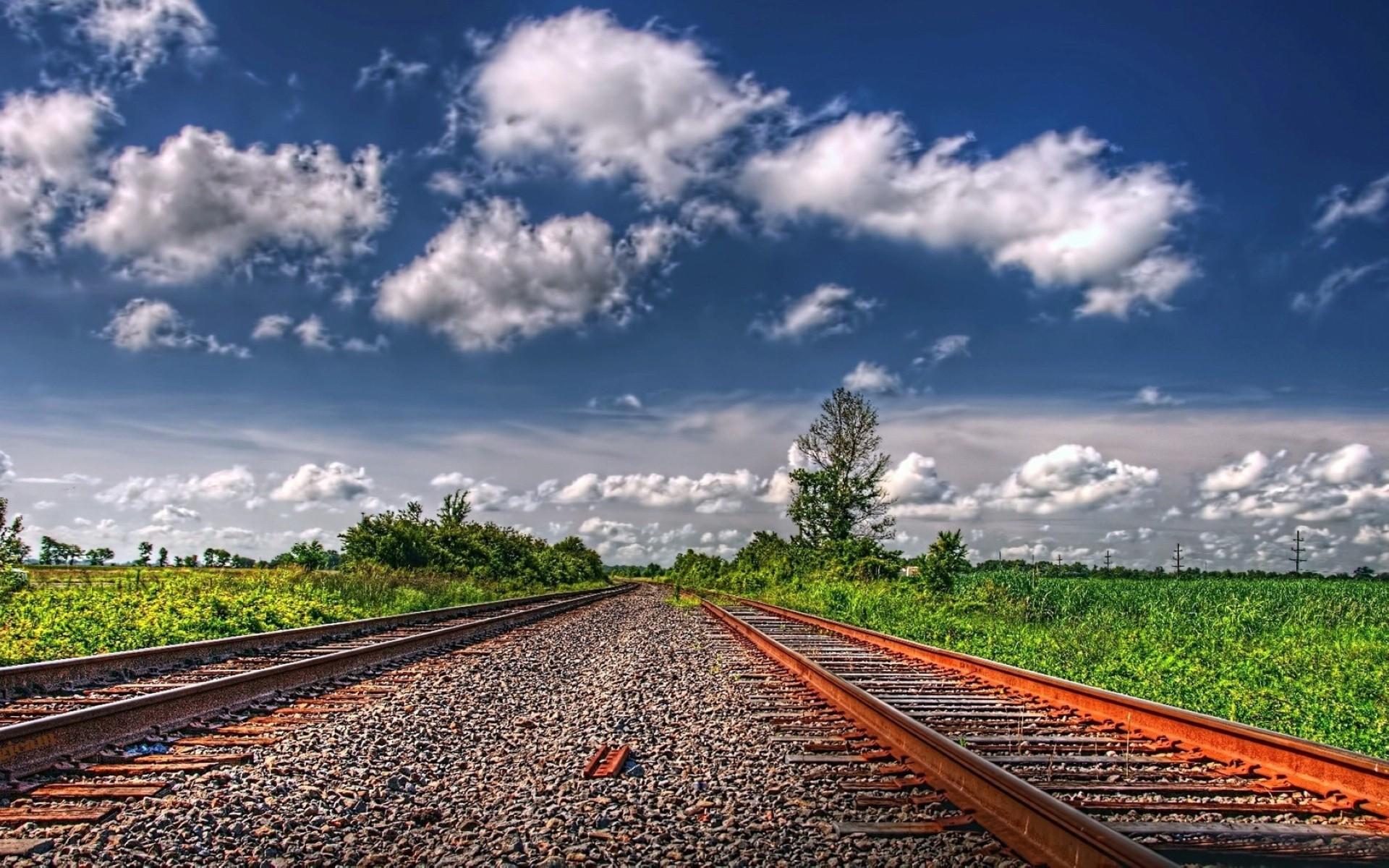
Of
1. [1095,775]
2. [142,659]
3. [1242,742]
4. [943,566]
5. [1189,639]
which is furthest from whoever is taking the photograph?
[943,566]

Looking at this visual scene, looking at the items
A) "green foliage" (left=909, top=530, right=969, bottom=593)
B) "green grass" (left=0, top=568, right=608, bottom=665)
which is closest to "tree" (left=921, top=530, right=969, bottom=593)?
"green foliage" (left=909, top=530, right=969, bottom=593)

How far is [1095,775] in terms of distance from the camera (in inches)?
198

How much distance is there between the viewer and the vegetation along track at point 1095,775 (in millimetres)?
3758

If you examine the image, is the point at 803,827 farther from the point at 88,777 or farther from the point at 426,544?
the point at 426,544

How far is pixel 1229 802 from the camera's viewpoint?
4.49 meters

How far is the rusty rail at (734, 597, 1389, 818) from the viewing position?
175 inches

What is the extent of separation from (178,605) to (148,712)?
954cm

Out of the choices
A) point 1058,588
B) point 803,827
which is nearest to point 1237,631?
point 1058,588

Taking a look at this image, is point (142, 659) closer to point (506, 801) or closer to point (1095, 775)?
point (506, 801)

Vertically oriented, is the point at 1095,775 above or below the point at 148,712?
above

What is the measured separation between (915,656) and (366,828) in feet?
27.0

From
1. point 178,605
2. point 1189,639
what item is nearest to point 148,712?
point 178,605

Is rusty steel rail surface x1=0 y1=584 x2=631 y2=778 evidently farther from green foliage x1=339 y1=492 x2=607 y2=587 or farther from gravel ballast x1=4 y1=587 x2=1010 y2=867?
green foliage x1=339 y1=492 x2=607 y2=587

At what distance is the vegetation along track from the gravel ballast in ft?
1.01
